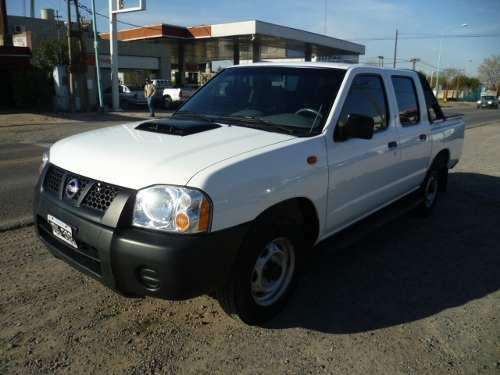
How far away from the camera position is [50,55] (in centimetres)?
2547

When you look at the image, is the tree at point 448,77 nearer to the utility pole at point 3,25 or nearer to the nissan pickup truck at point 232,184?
the utility pole at point 3,25

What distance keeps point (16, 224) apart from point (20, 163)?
4.46 meters

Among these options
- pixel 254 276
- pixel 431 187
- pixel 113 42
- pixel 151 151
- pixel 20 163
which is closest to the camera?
pixel 151 151

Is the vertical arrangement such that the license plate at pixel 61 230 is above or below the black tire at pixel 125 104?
above

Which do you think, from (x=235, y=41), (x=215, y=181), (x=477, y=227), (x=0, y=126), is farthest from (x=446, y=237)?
(x=235, y=41)

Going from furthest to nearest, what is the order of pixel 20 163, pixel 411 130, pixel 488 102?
pixel 488 102 → pixel 20 163 → pixel 411 130

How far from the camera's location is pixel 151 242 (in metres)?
2.50

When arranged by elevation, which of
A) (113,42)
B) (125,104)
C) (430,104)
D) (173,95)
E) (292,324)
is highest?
(113,42)

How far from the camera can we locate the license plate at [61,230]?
2832 mm

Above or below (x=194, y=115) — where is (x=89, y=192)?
below

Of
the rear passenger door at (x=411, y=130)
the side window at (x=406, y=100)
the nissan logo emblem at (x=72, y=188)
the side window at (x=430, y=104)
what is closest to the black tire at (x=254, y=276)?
Result: the nissan logo emblem at (x=72, y=188)

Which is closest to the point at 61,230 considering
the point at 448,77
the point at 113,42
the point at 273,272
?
the point at 273,272

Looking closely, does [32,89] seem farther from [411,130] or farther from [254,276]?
→ [254,276]

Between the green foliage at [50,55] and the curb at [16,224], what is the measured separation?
2315 centimetres
